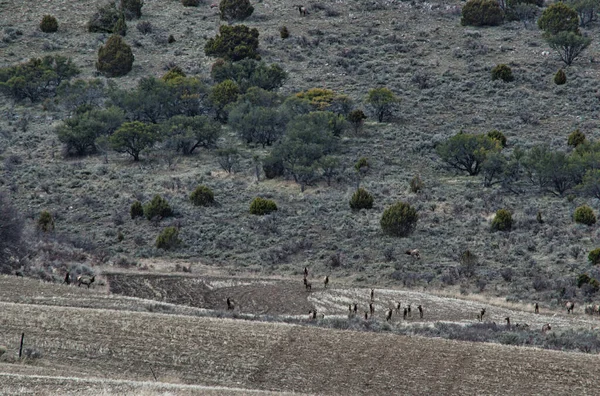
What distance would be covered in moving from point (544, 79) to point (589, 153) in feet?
56.7

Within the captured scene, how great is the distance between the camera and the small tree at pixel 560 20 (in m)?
74.9

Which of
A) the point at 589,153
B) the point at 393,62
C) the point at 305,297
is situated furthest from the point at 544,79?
the point at 305,297

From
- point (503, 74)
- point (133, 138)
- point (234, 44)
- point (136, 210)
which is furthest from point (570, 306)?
point (234, 44)

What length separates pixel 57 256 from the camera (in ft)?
142

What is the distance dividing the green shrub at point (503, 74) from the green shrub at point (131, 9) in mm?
32374

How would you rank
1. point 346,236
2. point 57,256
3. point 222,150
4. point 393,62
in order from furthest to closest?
point 393,62 < point 222,150 < point 346,236 < point 57,256

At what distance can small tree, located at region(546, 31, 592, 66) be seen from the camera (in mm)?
70125

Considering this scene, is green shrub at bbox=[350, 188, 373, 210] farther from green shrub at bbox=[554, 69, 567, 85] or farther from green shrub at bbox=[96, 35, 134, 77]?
green shrub at bbox=[96, 35, 134, 77]

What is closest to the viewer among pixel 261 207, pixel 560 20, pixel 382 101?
pixel 261 207

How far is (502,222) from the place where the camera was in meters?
46.5

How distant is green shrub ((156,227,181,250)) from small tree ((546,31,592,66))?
36.4m

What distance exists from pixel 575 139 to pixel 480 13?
2491 centimetres

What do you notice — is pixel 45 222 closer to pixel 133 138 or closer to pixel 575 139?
pixel 133 138

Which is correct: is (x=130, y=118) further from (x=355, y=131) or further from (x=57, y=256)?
(x=57, y=256)
